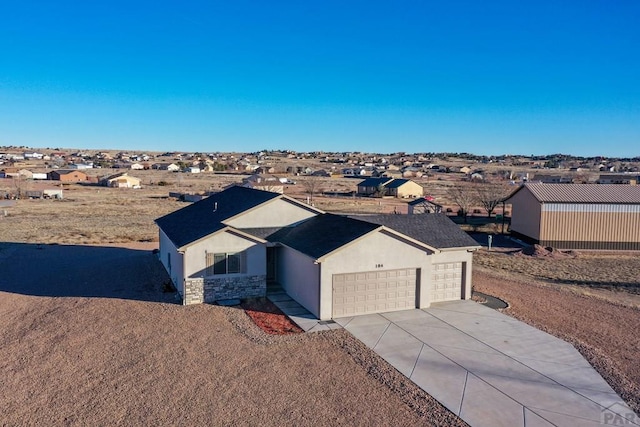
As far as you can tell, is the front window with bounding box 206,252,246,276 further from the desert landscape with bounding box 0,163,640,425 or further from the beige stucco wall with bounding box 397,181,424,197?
the beige stucco wall with bounding box 397,181,424,197

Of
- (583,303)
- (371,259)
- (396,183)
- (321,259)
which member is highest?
(321,259)

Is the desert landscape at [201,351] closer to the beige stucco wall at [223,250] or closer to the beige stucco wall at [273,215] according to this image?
the beige stucco wall at [223,250]

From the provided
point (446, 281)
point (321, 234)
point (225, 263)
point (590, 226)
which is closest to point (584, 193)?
point (590, 226)

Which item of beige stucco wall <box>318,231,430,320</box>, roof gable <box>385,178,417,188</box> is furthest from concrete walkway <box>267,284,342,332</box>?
roof gable <box>385,178,417,188</box>

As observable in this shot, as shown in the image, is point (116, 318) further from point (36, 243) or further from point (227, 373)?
point (36, 243)

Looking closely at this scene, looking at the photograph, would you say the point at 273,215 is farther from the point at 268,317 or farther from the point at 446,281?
the point at 446,281

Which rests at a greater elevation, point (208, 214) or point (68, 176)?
point (208, 214)

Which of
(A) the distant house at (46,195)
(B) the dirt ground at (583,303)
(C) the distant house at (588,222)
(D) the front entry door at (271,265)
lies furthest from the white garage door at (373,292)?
(A) the distant house at (46,195)
